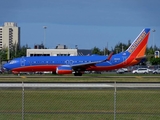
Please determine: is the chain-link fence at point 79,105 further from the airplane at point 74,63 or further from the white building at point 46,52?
the white building at point 46,52

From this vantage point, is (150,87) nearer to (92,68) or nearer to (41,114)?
(41,114)

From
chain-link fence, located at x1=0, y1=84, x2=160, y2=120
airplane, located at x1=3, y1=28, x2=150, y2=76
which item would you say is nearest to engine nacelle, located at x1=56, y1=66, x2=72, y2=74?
airplane, located at x1=3, y1=28, x2=150, y2=76

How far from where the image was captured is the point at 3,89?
29188mm

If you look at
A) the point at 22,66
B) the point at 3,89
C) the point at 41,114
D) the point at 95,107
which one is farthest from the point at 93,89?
the point at 22,66

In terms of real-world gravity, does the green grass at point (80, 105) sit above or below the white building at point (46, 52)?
below

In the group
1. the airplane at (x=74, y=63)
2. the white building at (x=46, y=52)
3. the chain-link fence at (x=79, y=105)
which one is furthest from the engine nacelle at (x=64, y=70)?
the white building at (x=46, y=52)

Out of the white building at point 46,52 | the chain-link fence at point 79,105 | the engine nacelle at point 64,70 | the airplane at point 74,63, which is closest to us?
the chain-link fence at point 79,105

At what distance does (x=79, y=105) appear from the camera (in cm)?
2186

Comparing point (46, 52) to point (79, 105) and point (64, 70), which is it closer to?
point (64, 70)

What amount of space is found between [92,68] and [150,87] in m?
39.3

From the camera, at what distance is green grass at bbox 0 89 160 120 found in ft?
61.0

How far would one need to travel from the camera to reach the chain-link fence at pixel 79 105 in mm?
18422

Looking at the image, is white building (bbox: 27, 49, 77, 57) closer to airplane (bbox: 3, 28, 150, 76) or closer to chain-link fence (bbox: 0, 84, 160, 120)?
airplane (bbox: 3, 28, 150, 76)

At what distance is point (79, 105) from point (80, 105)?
0.05 meters
